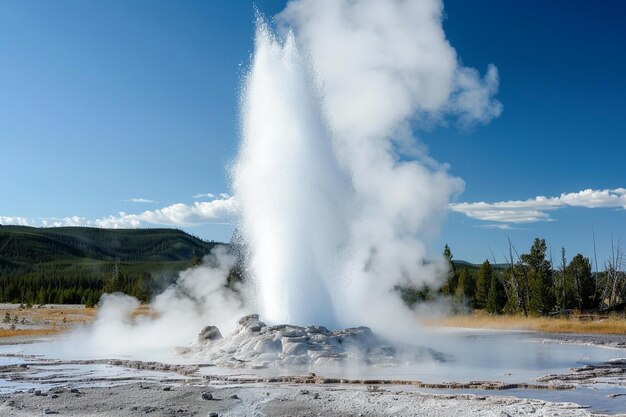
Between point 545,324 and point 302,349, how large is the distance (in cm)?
2130

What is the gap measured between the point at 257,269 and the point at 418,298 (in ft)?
116

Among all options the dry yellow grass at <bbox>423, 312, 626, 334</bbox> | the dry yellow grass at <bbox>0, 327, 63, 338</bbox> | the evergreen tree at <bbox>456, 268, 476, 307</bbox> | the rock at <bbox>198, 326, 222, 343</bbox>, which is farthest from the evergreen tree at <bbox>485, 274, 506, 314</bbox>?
the rock at <bbox>198, 326, 222, 343</bbox>

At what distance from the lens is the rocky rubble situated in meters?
18.0

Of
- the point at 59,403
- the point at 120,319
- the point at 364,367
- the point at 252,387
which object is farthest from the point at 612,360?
the point at 120,319

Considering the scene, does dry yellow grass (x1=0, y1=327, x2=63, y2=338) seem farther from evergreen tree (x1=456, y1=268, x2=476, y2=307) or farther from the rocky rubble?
evergreen tree (x1=456, y1=268, x2=476, y2=307)

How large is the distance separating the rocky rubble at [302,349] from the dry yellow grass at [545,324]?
1669 cm

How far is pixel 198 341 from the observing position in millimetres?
21062

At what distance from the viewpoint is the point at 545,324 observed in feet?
114

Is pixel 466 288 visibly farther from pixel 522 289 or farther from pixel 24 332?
pixel 24 332

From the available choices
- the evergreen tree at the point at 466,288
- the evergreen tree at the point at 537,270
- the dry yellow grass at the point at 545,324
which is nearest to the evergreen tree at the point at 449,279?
the evergreen tree at the point at 466,288

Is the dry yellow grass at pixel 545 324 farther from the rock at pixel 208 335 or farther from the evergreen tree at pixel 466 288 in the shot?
the rock at pixel 208 335

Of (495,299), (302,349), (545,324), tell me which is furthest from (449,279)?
(302,349)

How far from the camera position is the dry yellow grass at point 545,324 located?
1276 inches

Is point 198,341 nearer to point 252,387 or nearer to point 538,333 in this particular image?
point 252,387
